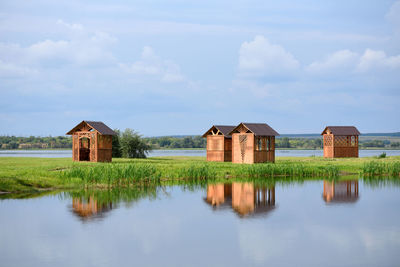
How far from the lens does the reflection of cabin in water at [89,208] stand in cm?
1969

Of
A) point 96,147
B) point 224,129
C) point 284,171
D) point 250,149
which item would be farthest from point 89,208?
point 224,129

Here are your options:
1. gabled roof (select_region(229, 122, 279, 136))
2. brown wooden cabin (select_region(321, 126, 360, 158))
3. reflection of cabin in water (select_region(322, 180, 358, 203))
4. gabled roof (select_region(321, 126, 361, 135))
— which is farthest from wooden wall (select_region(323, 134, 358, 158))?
reflection of cabin in water (select_region(322, 180, 358, 203))

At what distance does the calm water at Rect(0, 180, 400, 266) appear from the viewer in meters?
13.7

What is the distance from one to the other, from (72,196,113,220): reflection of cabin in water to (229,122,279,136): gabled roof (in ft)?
71.1

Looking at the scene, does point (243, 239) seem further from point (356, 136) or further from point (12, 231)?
point (356, 136)

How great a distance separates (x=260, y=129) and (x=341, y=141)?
54.0 ft

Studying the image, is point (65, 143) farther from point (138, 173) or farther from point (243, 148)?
point (138, 173)

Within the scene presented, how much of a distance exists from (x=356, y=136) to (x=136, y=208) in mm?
41267

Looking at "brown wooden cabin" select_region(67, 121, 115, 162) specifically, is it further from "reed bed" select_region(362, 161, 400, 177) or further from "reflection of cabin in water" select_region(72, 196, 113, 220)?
"reed bed" select_region(362, 161, 400, 177)

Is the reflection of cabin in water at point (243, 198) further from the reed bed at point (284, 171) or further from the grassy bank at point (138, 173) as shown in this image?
the reed bed at point (284, 171)

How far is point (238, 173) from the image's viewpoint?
35531mm

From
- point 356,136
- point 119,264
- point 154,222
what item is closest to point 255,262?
point 119,264

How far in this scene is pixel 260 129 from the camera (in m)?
44.2

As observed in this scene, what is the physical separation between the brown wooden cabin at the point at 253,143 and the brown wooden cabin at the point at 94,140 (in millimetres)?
11307
